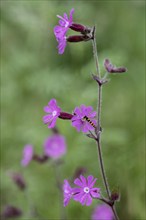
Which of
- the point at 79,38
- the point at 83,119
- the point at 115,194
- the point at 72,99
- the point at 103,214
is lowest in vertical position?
the point at 103,214

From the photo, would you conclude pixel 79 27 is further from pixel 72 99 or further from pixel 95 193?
pixel 72 99

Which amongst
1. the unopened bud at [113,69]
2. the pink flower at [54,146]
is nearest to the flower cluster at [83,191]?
the unopened bud at [113,69]

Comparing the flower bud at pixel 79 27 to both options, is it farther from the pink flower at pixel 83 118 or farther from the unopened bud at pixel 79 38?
the pink flower at pixel 83 118

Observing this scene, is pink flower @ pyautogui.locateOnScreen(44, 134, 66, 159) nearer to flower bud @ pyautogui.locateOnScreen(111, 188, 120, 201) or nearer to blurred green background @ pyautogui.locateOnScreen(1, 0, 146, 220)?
blurred green background @ pyautogui.locateOnScreen(1, 0, 146, 220)

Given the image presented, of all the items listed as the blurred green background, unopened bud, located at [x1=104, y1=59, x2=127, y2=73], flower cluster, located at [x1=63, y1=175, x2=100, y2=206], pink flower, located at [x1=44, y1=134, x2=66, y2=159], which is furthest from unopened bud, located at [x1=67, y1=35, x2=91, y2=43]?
the blurred green background

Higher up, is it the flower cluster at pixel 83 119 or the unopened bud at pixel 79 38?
the unopened bud at pixel 79 38

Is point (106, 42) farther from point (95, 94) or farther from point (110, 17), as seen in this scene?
point (95, 94)

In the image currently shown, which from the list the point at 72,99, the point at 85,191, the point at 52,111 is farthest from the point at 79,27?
the point at 72,99
